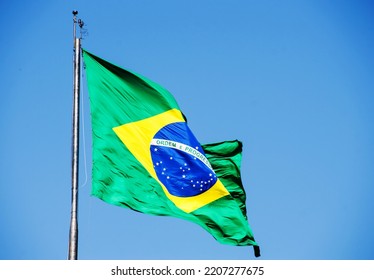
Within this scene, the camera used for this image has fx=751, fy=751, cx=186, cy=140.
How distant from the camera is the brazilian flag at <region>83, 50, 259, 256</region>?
1594cm

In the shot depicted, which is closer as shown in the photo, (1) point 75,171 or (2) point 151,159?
(1) point 75,171

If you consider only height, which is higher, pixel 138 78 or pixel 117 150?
pixel 138 78

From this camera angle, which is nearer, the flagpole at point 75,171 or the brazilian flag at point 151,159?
the flagpole at point 75,171

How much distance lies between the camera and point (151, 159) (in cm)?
1680

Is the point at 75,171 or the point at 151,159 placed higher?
the point at 151,159

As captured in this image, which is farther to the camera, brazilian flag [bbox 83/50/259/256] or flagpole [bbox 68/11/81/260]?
brazilian flag [bbox 83/50/259/256]

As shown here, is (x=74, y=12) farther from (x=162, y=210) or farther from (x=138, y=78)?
(x=162, y=210)

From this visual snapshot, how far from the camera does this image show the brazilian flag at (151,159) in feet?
52.3
